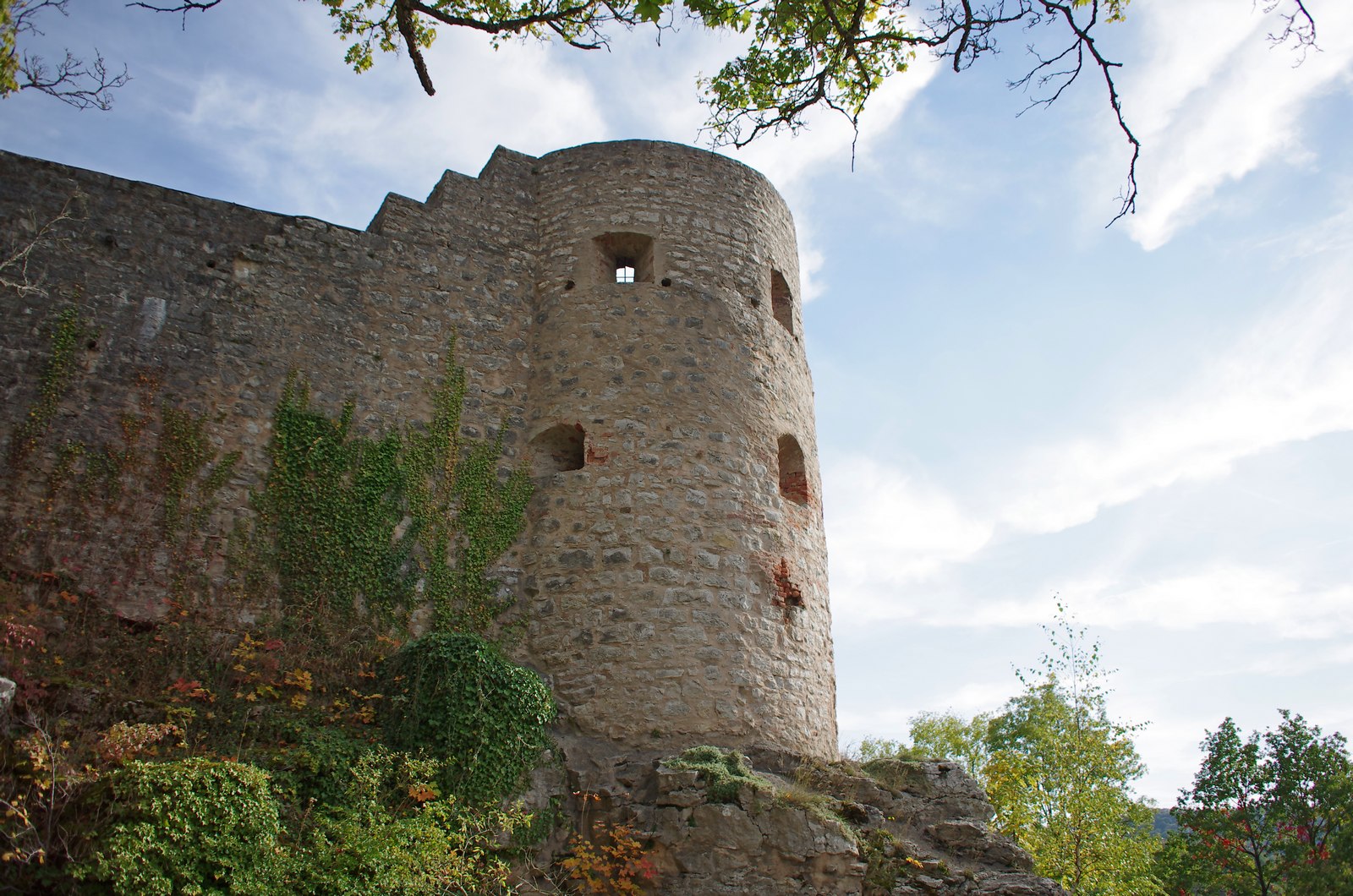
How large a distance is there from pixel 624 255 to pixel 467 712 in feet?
19.8

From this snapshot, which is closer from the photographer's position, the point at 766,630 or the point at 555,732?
the point at 555,732

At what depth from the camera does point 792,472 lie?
11.5 m

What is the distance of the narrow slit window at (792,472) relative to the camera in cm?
1134

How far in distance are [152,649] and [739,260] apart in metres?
7.28

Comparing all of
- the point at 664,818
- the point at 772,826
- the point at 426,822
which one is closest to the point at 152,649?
the point at 426,822

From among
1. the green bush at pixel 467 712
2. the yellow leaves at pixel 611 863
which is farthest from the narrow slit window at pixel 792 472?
the yellow leaves at pixel 611 863

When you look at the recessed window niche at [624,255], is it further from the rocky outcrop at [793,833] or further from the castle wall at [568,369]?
the rocky outcrop at [793,833]

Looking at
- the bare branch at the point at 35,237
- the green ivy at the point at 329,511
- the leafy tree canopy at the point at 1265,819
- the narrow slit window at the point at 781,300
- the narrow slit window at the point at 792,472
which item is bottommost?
the leafy tree canopy at the point at 1265,819

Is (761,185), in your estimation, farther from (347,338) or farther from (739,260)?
(347,338)

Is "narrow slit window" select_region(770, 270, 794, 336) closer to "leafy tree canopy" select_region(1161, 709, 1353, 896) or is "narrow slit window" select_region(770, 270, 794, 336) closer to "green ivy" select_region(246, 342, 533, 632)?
"green ivy" select_region(246, 342, 533, 632)

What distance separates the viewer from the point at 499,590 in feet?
32.6

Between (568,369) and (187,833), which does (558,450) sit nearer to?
(568,369)

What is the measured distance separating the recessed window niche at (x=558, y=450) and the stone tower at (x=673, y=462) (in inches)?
0.8

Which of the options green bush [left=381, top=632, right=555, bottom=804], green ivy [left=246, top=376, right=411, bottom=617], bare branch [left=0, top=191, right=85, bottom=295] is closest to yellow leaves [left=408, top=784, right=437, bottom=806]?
green bush [left=381, top=632, right=555, bottom=804]
